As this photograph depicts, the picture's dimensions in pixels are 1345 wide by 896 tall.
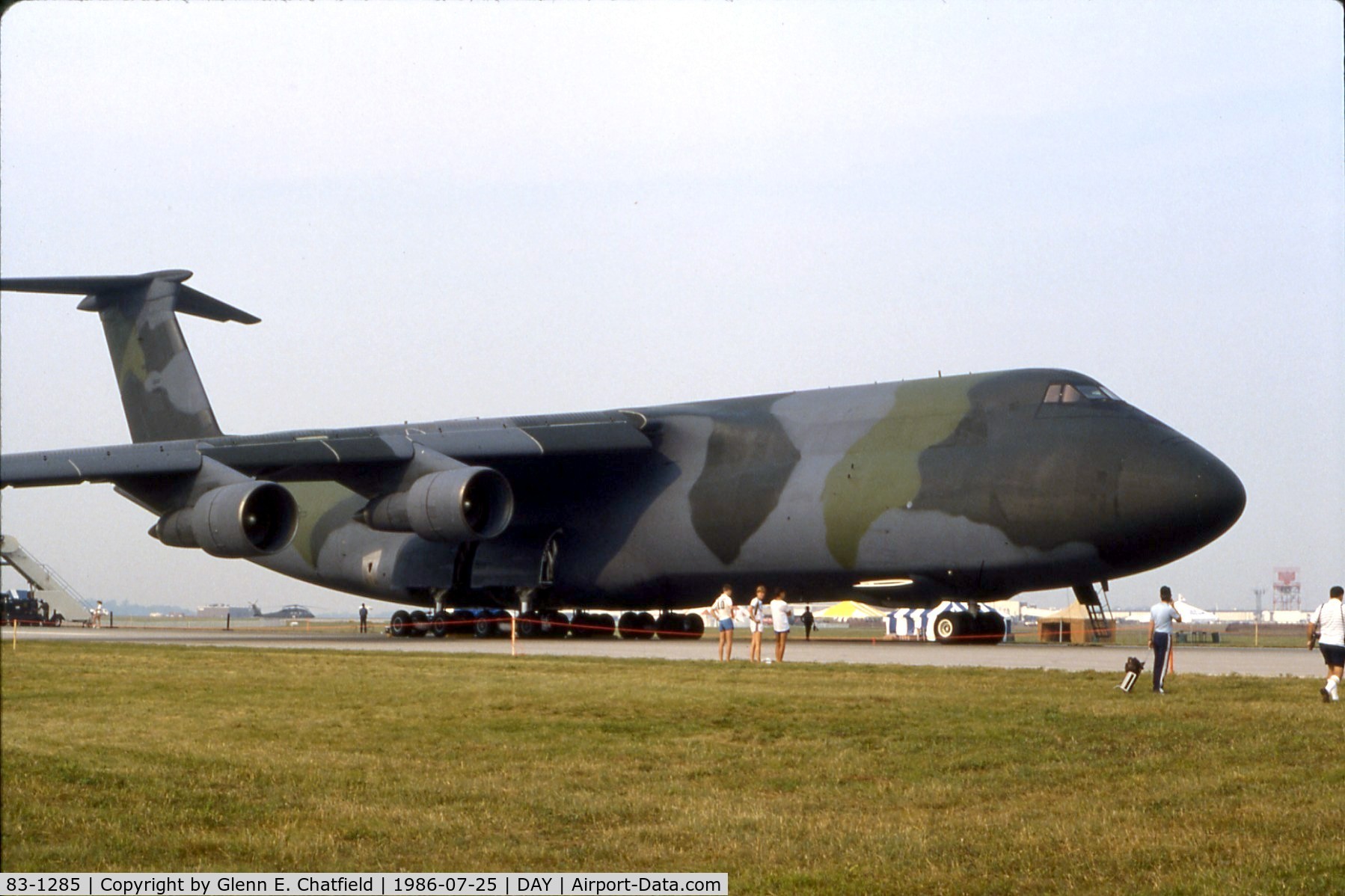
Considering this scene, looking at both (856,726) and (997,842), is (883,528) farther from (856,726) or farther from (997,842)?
(997,842)

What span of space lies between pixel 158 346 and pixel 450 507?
10863mm

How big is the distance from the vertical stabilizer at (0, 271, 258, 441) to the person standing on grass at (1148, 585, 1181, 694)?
22.1 m

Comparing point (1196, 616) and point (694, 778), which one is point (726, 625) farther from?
point (1196, 616)

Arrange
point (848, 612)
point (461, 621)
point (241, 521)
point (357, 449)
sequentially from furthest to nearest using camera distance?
point (848, 612), point (461, 621), point (357, 449), point (241, 521)

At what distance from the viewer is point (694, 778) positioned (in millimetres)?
11453

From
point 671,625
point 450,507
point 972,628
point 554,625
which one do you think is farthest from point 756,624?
point 671,625

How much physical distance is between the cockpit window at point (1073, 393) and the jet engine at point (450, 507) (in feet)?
30.4

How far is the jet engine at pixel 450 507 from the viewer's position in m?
26.3

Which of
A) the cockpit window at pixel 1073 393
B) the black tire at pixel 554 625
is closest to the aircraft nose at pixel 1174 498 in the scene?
the cockpit window at pixel 1073 393

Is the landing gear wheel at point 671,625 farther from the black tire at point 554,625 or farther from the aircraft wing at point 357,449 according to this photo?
the aircraft wing at point 357,449

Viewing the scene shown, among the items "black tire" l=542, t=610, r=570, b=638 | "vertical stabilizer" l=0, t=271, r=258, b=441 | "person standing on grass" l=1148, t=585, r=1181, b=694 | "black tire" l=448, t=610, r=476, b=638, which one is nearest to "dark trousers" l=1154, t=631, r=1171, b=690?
"person standing on grass" l=1148, t=585, r=1181, b=694

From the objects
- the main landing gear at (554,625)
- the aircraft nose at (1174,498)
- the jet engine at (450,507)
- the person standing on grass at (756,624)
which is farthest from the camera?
the main landing gear at (554,625)

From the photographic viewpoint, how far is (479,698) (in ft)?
50.1

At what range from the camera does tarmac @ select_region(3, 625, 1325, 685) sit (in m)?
20.6
